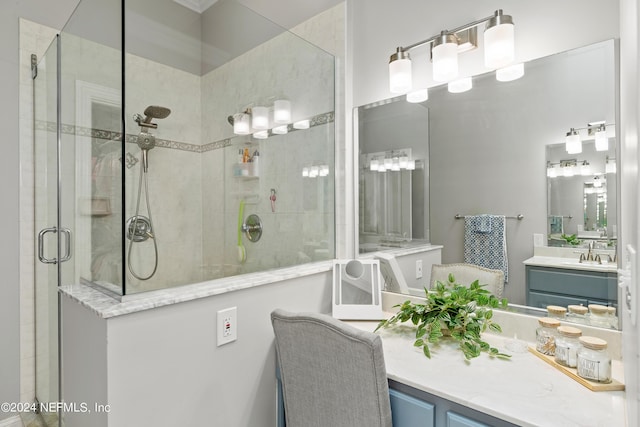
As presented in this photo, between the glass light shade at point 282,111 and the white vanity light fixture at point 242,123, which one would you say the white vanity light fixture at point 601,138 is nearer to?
the glass light shade at point 282,111

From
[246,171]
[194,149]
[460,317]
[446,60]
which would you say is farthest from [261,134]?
[460,317]

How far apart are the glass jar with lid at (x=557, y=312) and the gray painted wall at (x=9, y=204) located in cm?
267

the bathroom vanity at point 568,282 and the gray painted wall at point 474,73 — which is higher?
the gray painted wall at point 474,73

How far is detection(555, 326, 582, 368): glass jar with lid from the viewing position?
1.10 metres

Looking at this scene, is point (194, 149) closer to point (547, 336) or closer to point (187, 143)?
point (187, 143)

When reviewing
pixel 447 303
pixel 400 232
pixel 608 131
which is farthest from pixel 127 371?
pixel 608 131

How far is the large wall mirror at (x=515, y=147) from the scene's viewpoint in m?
1.24

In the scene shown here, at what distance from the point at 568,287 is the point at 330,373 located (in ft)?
3.16

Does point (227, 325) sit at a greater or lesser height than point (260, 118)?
lesser

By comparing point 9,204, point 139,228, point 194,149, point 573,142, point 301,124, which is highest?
point 301,124

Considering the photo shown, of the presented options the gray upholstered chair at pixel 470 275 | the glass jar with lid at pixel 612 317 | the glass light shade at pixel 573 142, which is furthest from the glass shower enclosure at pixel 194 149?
the glass jar with lid at pixel 612 317

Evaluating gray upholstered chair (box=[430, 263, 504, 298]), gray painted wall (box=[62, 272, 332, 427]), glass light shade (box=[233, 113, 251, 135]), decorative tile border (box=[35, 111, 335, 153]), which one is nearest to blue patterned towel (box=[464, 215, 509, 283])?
gray upholstered chair (box=[430, 263, 504, 298])

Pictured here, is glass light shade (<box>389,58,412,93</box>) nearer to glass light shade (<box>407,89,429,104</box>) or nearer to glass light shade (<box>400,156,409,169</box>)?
glass light shade (<box>407,89,429,104</box>)

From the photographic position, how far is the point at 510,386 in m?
1.02
